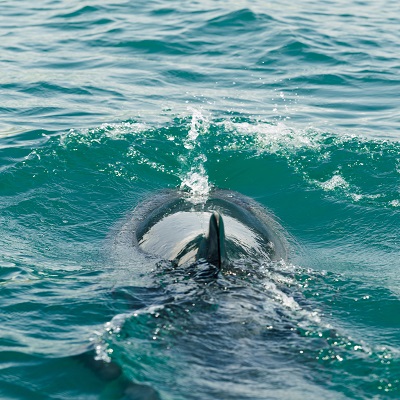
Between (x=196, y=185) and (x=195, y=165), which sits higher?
(x=195, y=165)

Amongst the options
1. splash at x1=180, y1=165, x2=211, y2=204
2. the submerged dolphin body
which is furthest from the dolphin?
splash at x1=180, y1=165, x2=211, y2=204

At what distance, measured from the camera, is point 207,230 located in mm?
10742

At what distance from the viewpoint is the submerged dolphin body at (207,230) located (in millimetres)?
9500

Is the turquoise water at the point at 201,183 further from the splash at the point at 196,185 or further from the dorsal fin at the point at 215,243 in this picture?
the dorsal fin at the point at 215,243

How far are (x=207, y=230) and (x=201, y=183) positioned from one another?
426 cm

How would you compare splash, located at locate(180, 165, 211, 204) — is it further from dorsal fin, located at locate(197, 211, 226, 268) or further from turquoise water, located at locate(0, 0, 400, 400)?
dorsal fin, located at locate(197, 211, 226, 268)

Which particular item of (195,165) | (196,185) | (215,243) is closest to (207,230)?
→ (215,243)

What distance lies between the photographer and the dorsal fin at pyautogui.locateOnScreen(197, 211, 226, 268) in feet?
29.3

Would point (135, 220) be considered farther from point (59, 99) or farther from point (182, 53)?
point (182, 53)

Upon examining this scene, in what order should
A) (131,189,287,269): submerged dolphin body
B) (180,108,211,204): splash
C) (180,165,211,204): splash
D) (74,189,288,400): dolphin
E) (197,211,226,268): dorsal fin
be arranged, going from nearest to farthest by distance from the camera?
(74,189,288,400): dolphin
(197,211,226,268): dorsal fin
(131,189,287,269): submerged dolphin body
(180,165,211,204): splash
(180,108,211,204): splash

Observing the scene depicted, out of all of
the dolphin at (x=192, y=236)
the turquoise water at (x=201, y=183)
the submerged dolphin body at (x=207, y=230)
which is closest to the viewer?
the turquoise water at (x=201, y=183)

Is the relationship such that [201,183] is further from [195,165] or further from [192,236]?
[192,236]

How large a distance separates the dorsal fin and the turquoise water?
1.07ft

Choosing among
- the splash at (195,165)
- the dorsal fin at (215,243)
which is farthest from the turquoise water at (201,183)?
the dorsal fin at (215,243)
